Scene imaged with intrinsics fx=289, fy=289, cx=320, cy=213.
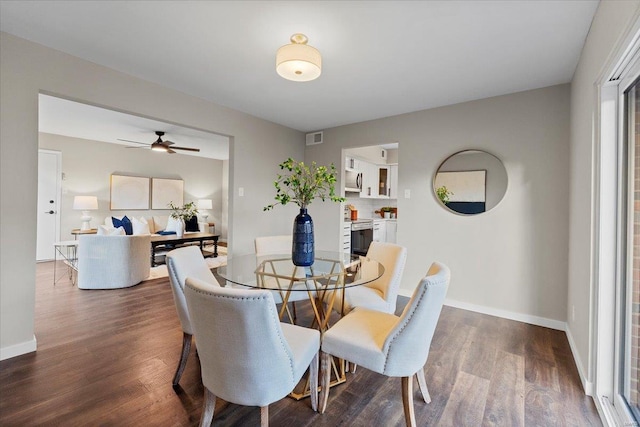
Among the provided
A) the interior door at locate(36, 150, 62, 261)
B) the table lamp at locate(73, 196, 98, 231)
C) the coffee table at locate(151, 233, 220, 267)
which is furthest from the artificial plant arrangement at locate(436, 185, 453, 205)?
the interior door at locate(36, 150, 62, 261)

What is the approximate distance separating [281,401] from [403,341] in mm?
886

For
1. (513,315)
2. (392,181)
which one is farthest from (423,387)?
(392,181)

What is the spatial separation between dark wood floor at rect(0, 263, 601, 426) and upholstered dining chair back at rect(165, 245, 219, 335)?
1.57 ft

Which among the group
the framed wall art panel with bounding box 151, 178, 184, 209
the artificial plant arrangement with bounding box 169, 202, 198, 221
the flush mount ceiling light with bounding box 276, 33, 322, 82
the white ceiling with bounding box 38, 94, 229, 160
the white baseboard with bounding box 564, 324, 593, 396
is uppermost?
the white ceiling with bounding box 38, 94, 229, 160

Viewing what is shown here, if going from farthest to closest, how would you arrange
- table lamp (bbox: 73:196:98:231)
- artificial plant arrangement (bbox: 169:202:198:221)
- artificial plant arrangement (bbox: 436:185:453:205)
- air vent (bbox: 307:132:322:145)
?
artificial plant arrangement (bbox: 169:202:198:221) < table lamp (bbox: 73:196:98:231) < air vent (bbox: 307:132:322:145) < artificial plant arrangement (bbox: 436:185:453:205)

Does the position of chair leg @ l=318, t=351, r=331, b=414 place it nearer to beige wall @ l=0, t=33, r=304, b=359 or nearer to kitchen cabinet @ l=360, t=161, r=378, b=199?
beige wall @ l=0, t=33, r=304, b=359

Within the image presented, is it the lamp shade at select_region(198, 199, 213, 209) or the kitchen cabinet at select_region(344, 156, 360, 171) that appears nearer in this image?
the kitchen cabinet at select_region(344, 156, 360, 171)

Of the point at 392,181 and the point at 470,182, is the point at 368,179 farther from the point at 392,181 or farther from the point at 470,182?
the point at 470,182

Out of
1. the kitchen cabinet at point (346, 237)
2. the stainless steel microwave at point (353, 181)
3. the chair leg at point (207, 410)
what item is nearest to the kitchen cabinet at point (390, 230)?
the stainless steel microwave at point (353, 181)

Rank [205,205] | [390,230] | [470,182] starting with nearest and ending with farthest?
1. [470,182]
2. [390,230]
3. [205,205]

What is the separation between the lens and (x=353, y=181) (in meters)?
5.51

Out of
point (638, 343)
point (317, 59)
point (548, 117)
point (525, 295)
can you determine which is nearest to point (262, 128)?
point (317, 59)

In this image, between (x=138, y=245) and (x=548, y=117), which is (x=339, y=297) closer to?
(x=548, y=117)

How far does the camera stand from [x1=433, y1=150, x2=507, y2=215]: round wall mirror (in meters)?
3.20
